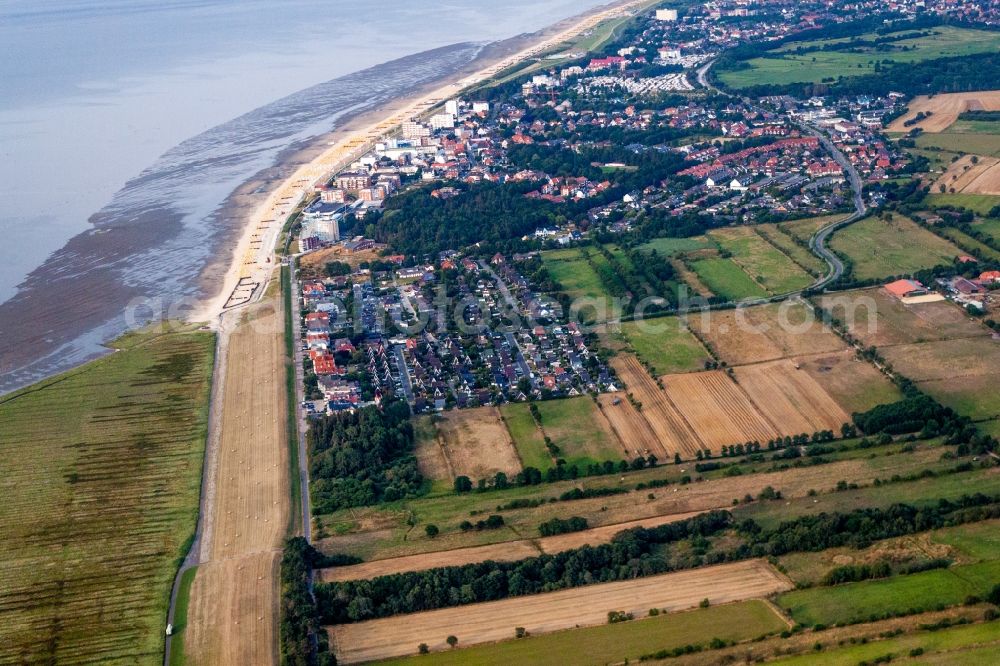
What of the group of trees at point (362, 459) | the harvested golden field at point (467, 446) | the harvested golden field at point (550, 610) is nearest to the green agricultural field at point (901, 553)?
the harvested golden field at point (550, 610)

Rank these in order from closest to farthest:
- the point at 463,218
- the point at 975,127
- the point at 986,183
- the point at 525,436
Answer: the point at 525,436 < the point at 463,218 < the point at 986,183 < the point at 975,127

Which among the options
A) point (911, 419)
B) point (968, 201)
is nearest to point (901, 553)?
point (911, 419)

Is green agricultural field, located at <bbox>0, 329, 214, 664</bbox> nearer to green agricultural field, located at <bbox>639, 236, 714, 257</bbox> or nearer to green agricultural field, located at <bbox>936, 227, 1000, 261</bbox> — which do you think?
green agricultural field, located at <bbox>639, 236, 714, 257</bbox>

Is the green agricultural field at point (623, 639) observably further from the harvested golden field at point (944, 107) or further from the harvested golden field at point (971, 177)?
the harvested golden field at point (944, 107)

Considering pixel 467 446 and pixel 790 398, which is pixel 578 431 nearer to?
pixel 467 446

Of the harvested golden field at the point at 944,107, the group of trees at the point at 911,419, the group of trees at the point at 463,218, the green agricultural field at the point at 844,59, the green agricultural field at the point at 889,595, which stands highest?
the green agricultural field at the point at 844,59

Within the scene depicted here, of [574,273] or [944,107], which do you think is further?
[944,107]
